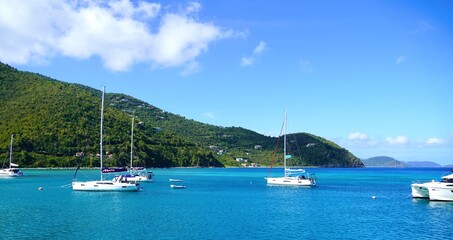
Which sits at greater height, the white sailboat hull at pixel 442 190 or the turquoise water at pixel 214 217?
the white sailboat hull at pixel 442 190

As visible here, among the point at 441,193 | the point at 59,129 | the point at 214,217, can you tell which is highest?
the point at 59,129

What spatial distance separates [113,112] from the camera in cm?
17488

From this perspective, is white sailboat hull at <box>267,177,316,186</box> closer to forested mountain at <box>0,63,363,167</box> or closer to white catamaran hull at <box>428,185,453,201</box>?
white catamaran hull at <box>428,185,453,201</box>

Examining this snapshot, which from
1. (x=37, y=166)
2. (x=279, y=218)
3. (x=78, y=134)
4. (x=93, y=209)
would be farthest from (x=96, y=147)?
(x=279, y=218)

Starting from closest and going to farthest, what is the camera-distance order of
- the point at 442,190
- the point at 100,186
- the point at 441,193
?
the point at 442,190, the point at 441,193, the point at 100,186

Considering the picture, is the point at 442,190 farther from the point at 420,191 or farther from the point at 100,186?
the point at 100,186

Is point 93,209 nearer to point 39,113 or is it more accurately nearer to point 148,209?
point 148,209

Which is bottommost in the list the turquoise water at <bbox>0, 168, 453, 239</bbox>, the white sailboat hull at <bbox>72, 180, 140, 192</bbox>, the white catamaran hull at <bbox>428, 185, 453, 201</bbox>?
the turquoise water at <bbox>0, 168, 453, 239</bbox>


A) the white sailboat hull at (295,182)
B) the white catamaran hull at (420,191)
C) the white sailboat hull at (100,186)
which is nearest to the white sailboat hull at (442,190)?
the white catamaran hull at (420,191)

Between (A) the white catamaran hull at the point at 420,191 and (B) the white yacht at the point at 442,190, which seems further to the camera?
(A) the white catamaran hull at the point at 420,191

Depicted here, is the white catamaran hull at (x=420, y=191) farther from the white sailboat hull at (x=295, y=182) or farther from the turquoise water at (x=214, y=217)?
the white sailboat hull at (x=295, y=182)

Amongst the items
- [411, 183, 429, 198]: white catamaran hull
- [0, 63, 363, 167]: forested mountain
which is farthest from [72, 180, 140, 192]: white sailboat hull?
[0, 63, 363, 167]: forested mountain

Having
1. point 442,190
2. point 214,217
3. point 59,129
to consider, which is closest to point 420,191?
point 442,190

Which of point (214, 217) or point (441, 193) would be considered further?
point (441, 193)
